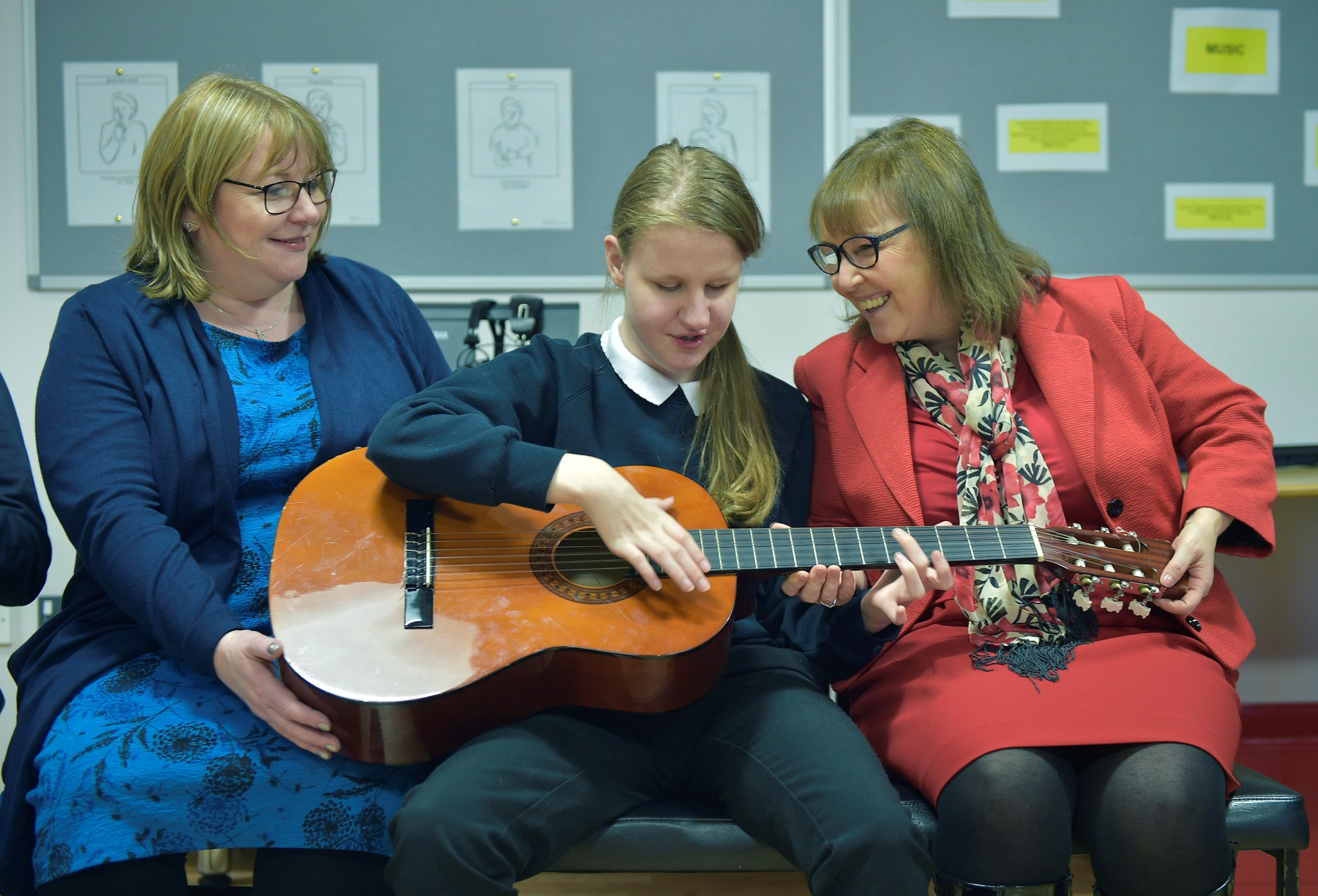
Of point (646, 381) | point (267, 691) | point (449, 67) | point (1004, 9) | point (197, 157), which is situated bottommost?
point (267, 691)

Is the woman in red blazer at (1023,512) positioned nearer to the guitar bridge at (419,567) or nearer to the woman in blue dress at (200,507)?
the guitar bridge at (419,567)

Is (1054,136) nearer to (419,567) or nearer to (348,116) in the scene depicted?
(348,116)

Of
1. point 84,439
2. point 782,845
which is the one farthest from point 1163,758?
point 84,439

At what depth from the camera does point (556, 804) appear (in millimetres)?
1150

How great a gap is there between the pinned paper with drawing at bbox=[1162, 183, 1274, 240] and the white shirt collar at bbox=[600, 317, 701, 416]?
5.50 feet

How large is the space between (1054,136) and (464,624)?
6.83 ft

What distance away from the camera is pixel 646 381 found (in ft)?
4.99

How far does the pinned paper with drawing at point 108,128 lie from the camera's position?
240 cm

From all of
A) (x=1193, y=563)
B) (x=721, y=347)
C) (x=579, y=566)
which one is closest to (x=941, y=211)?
(x=721, y=347)

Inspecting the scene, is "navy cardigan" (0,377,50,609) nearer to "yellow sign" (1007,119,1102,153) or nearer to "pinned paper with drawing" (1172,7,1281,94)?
"yellow sign" (1007,119,1102,153)

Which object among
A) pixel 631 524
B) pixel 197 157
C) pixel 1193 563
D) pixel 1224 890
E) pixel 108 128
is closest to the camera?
pixel 1224 890

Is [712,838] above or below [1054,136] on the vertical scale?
below

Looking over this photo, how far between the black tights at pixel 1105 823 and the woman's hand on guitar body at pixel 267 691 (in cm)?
79

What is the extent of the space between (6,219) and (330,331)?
1.43 m
